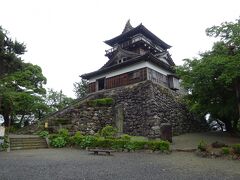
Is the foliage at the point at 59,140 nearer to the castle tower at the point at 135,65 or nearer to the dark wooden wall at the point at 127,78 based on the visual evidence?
the dark wooden wall at the point at 127,78

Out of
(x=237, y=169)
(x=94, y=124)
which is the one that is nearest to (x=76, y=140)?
(x=94, y=124)

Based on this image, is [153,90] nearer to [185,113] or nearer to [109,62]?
[185,113]

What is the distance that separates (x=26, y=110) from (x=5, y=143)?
→ 12964mm

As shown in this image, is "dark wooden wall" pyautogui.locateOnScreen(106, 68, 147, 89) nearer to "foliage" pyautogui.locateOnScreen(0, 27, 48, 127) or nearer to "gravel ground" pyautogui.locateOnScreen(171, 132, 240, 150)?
"gravel ground" pyautogui.locateOnScreen(171, 132, 240, 150)

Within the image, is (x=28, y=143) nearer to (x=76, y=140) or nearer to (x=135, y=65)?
(x=76, y=140)

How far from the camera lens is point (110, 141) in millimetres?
13727

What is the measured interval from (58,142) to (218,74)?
11386 mm

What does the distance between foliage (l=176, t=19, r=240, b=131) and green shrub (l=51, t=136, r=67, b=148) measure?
9349 millimetres

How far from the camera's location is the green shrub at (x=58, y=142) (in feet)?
50.4

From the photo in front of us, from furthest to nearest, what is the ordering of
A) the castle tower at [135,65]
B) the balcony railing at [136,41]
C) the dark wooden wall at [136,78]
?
1. the balcony railing at [136,41]
2. the castle tower at [135,65]
3. the dark wooden wall at [136,78]

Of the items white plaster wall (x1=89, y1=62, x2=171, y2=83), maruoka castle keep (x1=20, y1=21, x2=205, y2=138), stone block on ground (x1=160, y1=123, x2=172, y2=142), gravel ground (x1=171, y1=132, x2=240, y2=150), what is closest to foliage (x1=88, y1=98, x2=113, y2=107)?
maruoka castle keep (x1=20, y1=21, x2=205, y2=138)

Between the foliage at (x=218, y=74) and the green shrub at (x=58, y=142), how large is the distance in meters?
9.35

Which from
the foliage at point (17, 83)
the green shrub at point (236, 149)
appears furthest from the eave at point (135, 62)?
the green shrub at point (236, 149)

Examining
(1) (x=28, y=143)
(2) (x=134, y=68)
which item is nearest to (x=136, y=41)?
(2) (x=134, y=68)
